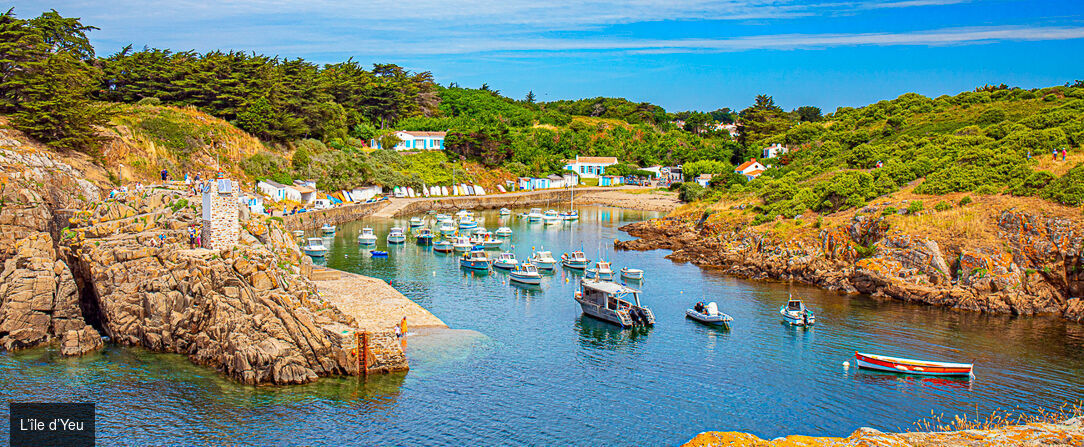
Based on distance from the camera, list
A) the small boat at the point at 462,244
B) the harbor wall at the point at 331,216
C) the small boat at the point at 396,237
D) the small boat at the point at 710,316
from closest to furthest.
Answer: the small boat at the point at 710,316
the small boat at the point at 462,244
the small boat at the point at 396,237
the harbor wall at the point at 331,216

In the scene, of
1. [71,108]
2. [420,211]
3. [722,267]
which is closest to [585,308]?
[722,267]

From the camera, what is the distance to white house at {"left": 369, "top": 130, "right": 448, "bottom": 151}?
122 meters

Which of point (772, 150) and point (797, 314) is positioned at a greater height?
point (772, 150)

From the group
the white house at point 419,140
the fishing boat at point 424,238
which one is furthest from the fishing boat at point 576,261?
the white house at point 419,140

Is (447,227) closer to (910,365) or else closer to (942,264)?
(942,264)

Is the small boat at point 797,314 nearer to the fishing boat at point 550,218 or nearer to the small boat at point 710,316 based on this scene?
the small boat at point 710,316

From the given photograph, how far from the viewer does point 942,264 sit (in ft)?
161

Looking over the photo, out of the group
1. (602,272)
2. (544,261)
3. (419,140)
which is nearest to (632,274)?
(602,272)

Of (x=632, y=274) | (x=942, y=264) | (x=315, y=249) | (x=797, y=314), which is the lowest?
(x=797, y=314)

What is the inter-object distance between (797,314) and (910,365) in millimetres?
8947

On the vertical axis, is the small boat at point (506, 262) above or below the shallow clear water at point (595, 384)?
above

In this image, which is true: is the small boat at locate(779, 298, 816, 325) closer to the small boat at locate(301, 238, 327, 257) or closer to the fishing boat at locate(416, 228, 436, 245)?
the small boat at locate(301, 238, 327, 257)

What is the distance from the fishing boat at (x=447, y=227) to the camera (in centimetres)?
7869

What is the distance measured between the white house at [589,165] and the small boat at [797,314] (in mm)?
96583
